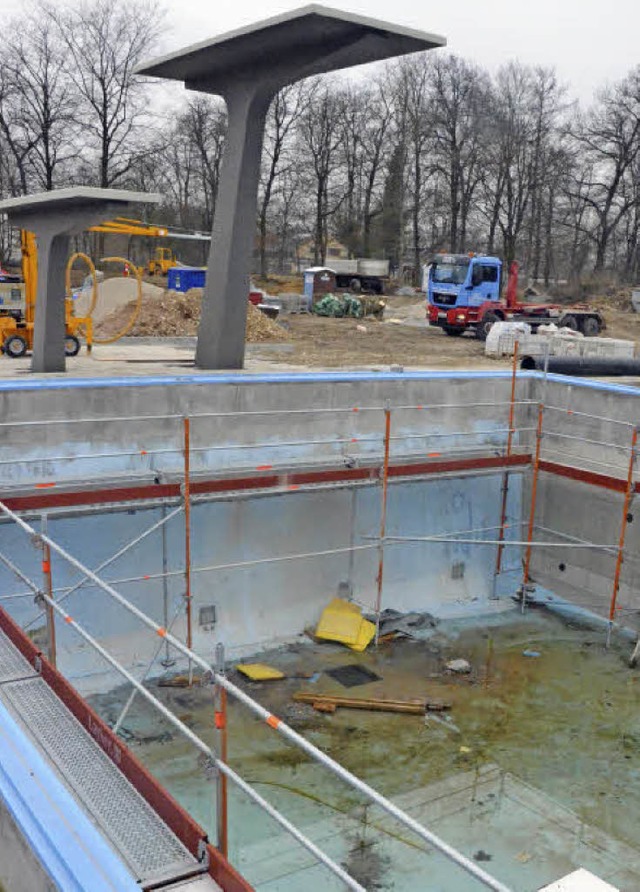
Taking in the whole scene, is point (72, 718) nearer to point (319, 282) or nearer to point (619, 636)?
point (619, 636)

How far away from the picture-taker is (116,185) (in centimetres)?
5397

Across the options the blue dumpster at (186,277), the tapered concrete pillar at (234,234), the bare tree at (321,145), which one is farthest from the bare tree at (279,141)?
the tapered concrete pillar at (234,234)

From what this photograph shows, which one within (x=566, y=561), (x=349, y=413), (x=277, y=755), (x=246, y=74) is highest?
(x=246, y=74)

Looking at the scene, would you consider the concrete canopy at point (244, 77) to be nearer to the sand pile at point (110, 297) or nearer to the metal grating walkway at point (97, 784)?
the metal grating walkway at point (97, 784)

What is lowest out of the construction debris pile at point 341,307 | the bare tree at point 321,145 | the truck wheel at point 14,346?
the truck wheel at point 14,346

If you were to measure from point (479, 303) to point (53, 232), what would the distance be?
22173 mm

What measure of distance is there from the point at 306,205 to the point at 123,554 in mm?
54952

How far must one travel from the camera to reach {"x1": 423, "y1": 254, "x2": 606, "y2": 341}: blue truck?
33.1 metres

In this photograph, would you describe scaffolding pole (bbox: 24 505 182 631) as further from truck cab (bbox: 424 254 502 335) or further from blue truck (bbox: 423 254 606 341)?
truck cab (bbox: 424 254 502 335)

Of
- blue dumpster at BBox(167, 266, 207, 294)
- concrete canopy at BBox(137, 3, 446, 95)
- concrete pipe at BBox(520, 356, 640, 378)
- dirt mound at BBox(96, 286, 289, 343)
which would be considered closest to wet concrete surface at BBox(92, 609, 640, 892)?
concrete canopy at BBox(137, 3, 446, 95)

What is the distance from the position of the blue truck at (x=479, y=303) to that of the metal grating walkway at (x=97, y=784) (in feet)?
96.3

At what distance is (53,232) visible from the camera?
14414 millimetres

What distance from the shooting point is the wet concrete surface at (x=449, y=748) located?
7.83m

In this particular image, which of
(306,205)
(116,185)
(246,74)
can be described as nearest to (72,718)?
(246,74)
